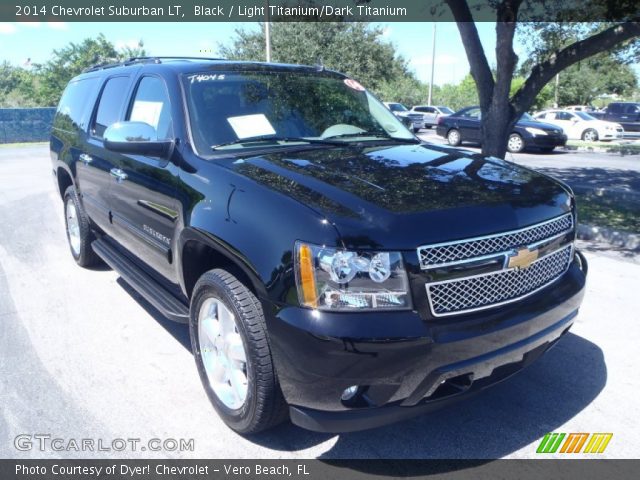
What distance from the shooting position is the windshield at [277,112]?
3514 mm

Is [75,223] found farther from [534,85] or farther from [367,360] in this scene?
[534,85]

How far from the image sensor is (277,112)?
12.3ft

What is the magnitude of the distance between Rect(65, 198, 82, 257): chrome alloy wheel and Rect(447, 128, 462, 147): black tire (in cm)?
1723

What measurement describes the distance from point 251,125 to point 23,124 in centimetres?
2958

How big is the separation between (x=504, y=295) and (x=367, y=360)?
798mm

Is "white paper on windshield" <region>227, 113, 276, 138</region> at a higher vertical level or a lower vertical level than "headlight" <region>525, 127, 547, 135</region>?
higher

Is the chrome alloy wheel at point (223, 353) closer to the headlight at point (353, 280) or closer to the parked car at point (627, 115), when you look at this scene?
the headlight at point (353, 280)

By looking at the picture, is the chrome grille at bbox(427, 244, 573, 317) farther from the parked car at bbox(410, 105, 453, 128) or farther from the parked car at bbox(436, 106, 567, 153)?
the parked car at bbox(410, 105, 453, 128)

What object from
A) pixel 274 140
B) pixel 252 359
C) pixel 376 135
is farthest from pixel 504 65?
pixel 252 359

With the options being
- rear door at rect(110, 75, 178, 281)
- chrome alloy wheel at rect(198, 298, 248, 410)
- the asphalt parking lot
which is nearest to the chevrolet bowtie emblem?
the asphalt parking lot

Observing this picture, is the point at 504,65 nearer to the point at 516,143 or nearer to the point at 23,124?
the point at 516,143

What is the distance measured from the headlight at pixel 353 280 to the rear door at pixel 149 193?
1.33 meters

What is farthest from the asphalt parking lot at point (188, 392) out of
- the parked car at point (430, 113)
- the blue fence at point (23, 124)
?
the parked car at point (430, 113)

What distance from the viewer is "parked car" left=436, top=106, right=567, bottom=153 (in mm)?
18625
